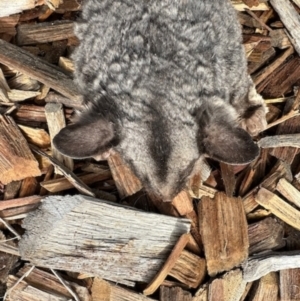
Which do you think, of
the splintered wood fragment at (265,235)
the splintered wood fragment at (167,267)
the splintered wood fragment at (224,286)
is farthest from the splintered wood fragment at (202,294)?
the splintered wood fragment at (265,235)

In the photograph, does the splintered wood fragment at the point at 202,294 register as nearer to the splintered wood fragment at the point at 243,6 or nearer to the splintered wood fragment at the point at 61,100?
the splintered wood fragment at the point at 61,100

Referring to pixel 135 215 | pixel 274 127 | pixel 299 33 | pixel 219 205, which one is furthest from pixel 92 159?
pixel 299 33

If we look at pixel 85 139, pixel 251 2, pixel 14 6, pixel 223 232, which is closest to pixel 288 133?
pixel 223 232

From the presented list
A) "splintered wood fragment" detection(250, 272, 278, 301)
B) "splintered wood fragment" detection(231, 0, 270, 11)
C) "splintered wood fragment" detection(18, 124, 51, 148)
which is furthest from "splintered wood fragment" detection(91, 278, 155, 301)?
"splintered wood fragment" detection(231, 0, 270, 11)

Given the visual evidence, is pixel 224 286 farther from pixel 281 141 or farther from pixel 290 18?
pixel 290 18

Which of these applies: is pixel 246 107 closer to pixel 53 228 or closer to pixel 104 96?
pixel 104 96

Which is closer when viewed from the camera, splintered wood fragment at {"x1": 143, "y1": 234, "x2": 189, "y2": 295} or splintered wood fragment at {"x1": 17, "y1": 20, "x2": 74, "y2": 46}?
splintered wood fragment at {"x1": 143, "y1": 234, "x2": 189, "y2": 295}

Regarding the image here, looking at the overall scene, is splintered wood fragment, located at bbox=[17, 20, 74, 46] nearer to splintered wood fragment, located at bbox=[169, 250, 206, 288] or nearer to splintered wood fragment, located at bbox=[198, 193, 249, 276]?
splintered wood fragment, located at bbox=[198, 193, 249, 276]
